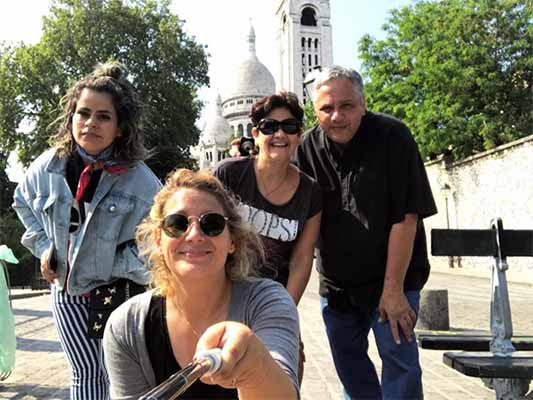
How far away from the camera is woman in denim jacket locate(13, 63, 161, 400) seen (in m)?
2.91

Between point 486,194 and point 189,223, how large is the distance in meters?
21.6

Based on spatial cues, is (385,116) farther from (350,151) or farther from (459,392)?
(459,392)

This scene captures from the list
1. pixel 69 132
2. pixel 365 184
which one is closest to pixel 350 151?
pixel 365 184

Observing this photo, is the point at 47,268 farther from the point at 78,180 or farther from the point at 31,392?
the point at 31,392

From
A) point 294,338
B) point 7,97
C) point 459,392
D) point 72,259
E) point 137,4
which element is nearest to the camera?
point 294,338

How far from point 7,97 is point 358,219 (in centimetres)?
3191

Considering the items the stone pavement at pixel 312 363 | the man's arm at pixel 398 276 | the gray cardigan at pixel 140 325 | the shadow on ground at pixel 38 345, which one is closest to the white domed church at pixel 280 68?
the stone pavement at pixel 312 363

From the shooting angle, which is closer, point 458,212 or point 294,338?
point 294,338

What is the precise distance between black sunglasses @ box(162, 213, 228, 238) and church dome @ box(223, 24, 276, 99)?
104 m

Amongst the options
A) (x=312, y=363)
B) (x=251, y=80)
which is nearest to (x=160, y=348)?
(x=312, y=363)

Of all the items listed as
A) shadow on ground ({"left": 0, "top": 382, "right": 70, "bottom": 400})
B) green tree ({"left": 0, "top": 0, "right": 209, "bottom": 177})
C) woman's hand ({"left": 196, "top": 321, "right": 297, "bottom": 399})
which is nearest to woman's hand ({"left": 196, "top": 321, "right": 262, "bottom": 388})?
woman's hand ({"left": 196, "top": 321, "right": 297, "bottom": 399})

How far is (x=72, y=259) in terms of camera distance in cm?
293

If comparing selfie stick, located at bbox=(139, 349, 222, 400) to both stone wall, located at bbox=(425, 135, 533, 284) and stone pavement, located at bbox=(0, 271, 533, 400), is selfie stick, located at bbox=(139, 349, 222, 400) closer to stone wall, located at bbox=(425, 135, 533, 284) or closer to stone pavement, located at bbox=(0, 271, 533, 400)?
stone pavement, located at bbox=(0, 271, 533, 400)

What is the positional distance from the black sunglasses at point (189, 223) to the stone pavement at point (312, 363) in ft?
10.1
